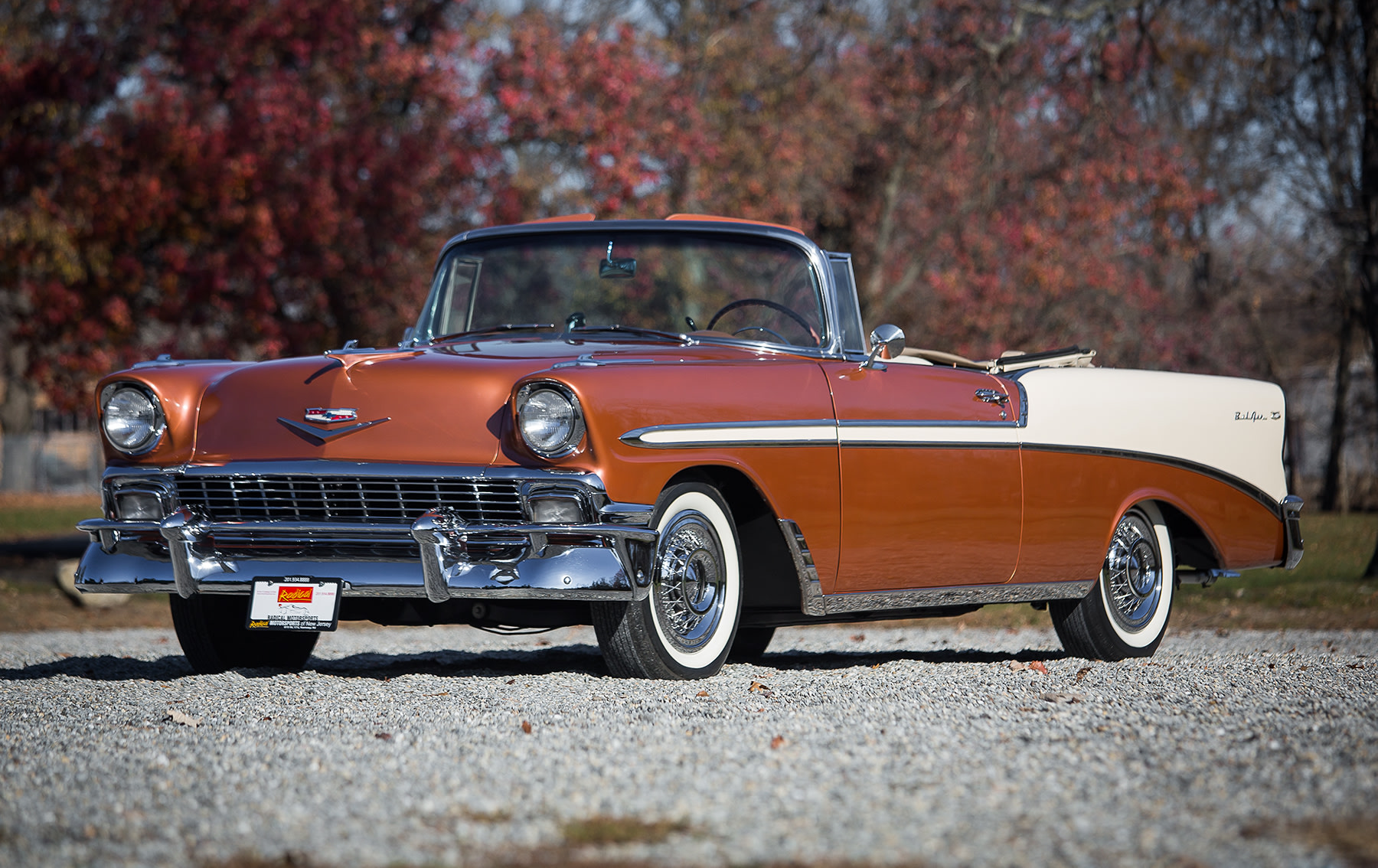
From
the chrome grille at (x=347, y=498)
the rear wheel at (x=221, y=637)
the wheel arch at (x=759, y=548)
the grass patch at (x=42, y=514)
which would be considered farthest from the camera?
the grass patch at (x=42, y=514)

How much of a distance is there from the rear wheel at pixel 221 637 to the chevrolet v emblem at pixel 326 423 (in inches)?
38.3

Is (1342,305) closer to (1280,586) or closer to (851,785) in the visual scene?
(1280,586)

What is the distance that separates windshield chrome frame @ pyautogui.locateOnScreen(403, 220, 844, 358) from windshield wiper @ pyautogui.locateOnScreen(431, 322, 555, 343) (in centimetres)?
15

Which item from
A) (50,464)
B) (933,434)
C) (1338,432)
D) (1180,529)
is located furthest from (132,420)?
(50,464)

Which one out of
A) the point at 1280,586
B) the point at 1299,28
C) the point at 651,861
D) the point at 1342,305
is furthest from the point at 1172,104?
the point at 651,861

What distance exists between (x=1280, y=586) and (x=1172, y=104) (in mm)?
4577

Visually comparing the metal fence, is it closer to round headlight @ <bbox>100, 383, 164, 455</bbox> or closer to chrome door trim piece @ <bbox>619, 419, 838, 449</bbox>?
round headlight @ <bbox>100, 383, 164, 455</bbox>

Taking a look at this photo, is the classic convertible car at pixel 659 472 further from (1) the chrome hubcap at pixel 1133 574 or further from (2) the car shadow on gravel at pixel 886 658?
(2) the car shadow on gravel at pixel 886 658

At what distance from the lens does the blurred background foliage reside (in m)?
13.4

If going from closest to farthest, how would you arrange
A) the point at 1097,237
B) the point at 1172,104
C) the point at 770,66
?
the point at 1172,104
the point at 770,66
the point at 1097,237

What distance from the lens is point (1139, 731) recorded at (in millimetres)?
4203

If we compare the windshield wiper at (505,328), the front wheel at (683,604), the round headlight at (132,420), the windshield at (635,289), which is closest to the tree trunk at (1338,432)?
the windshield at (635,289)

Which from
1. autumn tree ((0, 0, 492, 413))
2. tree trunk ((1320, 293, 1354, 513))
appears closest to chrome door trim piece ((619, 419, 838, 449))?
autumn tree ((0, 0, 492, 413))

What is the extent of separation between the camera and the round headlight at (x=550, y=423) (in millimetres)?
4945
